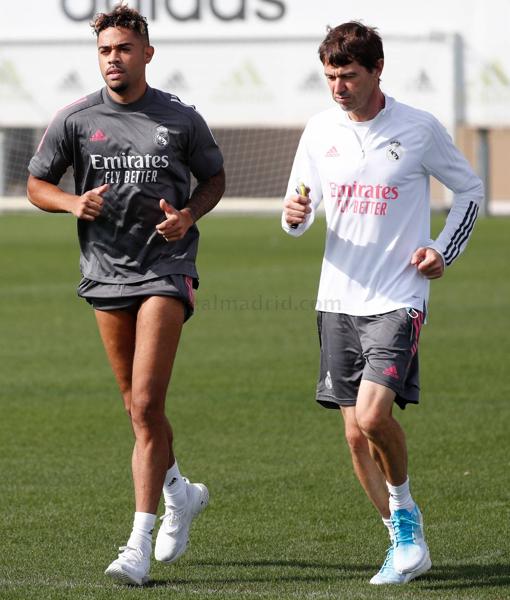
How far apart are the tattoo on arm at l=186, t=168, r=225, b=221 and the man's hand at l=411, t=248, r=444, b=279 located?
106cm

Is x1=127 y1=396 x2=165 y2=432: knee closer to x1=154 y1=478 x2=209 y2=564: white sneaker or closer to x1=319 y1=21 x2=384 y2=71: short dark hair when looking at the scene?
x1=154 y1=478 x2=209 y2=564: white sneaker

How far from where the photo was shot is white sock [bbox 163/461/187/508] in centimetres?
678

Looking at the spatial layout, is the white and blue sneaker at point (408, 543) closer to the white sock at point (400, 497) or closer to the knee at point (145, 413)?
the white sock at point (400, 497)

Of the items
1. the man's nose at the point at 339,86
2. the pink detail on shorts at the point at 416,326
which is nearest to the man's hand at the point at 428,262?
the pink detail on shorts at the point at 416,326

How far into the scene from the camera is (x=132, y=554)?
20.0 feet

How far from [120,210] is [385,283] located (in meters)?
1.28

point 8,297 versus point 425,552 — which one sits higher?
point 425,552

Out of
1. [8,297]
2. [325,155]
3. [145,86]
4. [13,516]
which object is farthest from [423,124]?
[8,297]

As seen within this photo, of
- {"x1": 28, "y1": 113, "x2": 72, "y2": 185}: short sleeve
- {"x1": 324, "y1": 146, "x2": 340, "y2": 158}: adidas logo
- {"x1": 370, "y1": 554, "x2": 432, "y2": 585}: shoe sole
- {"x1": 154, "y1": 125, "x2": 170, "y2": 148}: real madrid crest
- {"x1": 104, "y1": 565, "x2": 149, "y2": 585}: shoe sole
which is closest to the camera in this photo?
{"x1": 104, "y1": 565, "x2": 149, "y2": 585}: shoe sole

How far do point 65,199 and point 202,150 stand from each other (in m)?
0.70

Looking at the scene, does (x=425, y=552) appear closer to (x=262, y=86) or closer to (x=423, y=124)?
(x=423, y=124)

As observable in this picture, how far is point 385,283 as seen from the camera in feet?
20.8

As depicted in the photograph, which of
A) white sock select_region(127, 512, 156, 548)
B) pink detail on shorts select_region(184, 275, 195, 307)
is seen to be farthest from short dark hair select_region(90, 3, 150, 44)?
white sock select_region(127, 512, 156, 548)

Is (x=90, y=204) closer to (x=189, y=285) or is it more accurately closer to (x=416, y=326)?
(x=189, y=285)
